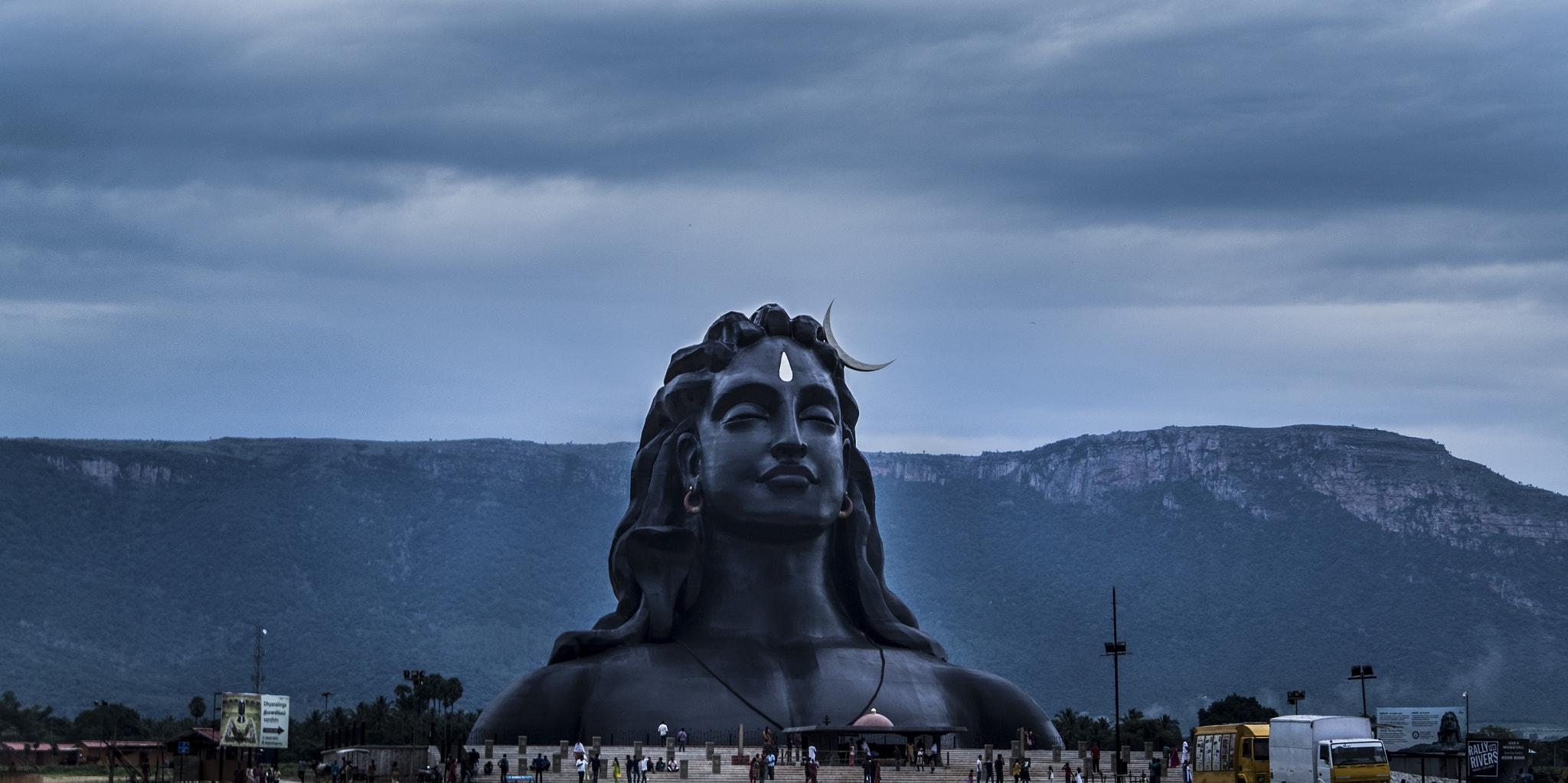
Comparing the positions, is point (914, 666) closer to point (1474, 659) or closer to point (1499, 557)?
point (1474, 659)

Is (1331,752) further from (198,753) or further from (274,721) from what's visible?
(198,753)

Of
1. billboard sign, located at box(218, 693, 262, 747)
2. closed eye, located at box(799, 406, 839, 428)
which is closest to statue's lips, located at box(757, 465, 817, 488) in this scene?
closed eye, located at box(799, 406, 839, 428)

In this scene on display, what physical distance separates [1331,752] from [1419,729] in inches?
1860

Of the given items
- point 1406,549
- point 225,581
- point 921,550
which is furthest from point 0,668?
point 1406,549

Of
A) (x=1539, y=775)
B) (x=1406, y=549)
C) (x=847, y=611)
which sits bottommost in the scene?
(x=1539, y=775)

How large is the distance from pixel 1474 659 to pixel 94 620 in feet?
305

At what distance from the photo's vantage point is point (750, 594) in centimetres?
6619

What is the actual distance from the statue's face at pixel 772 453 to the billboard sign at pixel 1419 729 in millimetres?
28789

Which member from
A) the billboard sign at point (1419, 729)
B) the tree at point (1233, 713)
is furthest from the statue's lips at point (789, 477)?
the tree at point (1233, 713)

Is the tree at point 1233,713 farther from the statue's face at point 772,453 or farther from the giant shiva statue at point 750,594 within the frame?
the statue's face at point 772,453

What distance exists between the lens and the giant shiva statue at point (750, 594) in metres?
64.1

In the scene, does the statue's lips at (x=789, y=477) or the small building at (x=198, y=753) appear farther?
the small building at (x=198, y=753)

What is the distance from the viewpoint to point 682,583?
218 ft

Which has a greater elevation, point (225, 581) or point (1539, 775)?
point (225, 581)
